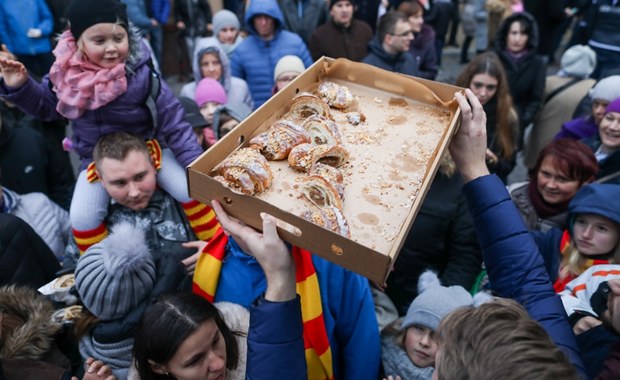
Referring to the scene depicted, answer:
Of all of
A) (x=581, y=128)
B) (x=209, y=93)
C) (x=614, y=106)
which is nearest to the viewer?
(x=614, y=106)

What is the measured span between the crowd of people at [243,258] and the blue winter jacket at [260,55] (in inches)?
35.6

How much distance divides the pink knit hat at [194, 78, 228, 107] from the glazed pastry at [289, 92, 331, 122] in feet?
7.70

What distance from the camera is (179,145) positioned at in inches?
105

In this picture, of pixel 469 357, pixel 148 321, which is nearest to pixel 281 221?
pixel 469 357

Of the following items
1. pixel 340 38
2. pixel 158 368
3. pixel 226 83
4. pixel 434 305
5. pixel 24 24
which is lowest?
pixel 24 24

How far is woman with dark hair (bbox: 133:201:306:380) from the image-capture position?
1481 mm

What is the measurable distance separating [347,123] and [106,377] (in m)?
1.52

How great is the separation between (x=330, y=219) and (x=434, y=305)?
98 centimetres

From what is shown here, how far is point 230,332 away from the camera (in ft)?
6.28

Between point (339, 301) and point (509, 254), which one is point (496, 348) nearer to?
point (509, 254)

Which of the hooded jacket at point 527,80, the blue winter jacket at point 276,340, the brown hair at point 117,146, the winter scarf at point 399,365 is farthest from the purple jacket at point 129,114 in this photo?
the hooded jacket at point 527,80

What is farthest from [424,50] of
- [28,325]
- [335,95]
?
[28,325]

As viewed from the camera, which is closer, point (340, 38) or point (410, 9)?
point (340, 38)

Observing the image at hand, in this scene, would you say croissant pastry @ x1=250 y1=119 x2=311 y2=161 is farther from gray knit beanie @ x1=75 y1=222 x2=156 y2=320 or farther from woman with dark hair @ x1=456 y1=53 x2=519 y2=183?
woman with dark hair @ x1=456 y1=53 x2=519 y2=183
